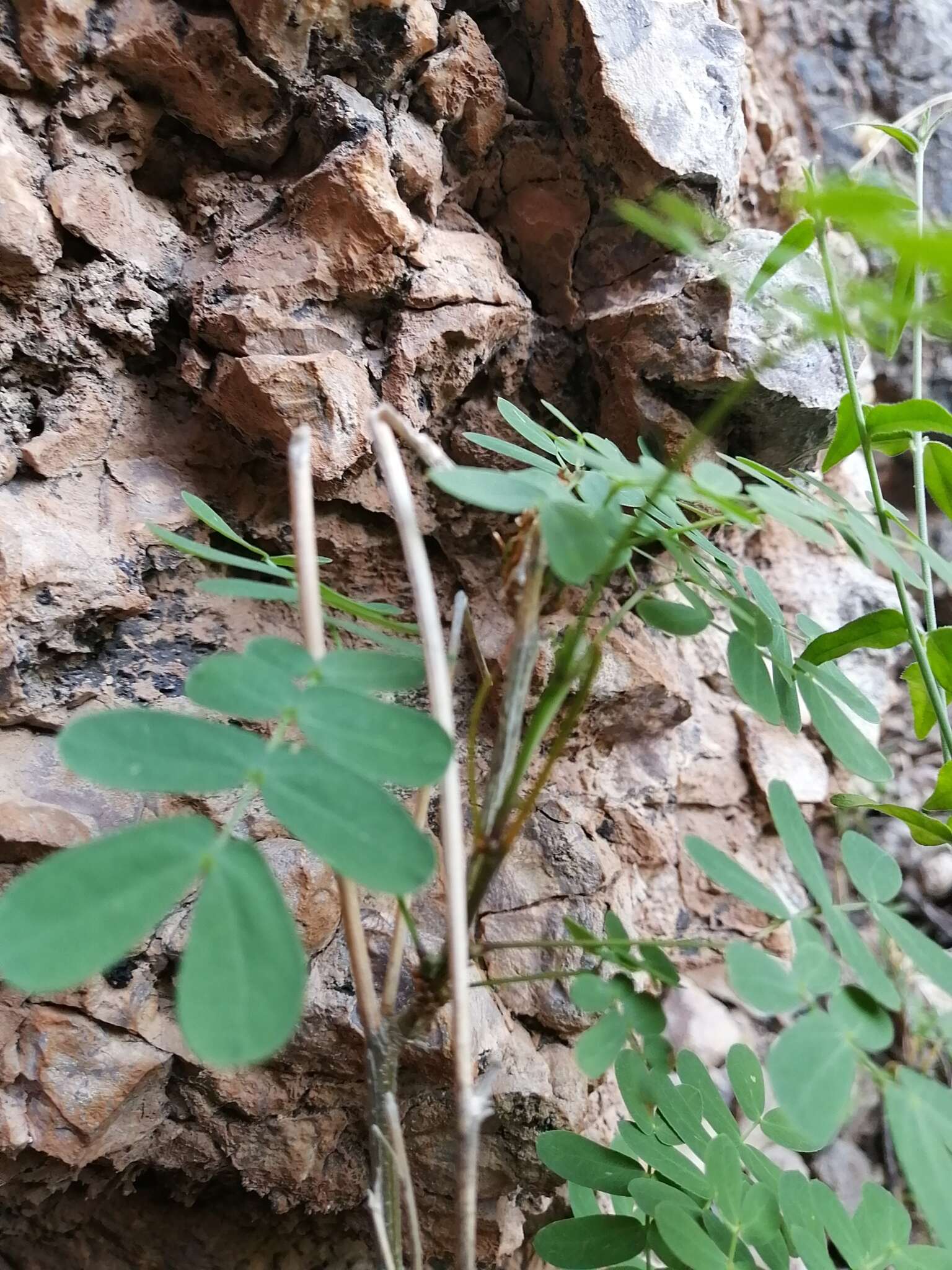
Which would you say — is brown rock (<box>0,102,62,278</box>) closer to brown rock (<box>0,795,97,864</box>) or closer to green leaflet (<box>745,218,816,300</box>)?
brown rock (<box>0,795,97,864</box>)

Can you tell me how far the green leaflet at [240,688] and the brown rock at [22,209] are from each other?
74 cm

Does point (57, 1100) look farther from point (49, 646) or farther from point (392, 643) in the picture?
point (392, 643)

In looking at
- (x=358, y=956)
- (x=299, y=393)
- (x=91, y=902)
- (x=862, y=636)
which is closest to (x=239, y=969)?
(x=91, y=902)

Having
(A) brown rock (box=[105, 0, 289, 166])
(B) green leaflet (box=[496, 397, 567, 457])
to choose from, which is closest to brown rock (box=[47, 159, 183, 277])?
(A) brown rock (box=[105, 0, 289, 166])

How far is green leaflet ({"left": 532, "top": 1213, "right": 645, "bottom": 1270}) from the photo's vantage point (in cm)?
71

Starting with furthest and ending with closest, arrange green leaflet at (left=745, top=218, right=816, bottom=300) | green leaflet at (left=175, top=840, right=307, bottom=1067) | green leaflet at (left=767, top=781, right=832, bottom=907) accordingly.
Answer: green leaflet at (left=745, top=218, right=816, bottom=300)
green leaflet at (left=767, top=781, right=832, bottom=907)
green leaflet at (left=175, top=840, right=307, bottom=1067)

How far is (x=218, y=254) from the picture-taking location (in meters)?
1.02

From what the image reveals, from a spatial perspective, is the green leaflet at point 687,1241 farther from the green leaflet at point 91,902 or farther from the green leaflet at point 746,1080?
the green leaflet at point 91,902

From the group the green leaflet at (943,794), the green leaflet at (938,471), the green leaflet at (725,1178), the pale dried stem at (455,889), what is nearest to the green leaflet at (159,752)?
the pale dried stem at (455,889)

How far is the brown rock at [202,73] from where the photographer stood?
37.2 inches

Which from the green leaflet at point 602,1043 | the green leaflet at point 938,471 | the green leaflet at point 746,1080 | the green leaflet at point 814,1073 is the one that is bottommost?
the green leaflet at point 746,1080

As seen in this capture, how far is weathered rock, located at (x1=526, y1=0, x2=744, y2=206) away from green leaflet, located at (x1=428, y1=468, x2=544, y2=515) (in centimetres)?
85

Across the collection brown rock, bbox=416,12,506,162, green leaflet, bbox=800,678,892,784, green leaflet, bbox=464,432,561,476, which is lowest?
green leaflet, bbox=800,678,892,784

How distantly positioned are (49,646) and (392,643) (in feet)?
1.64
